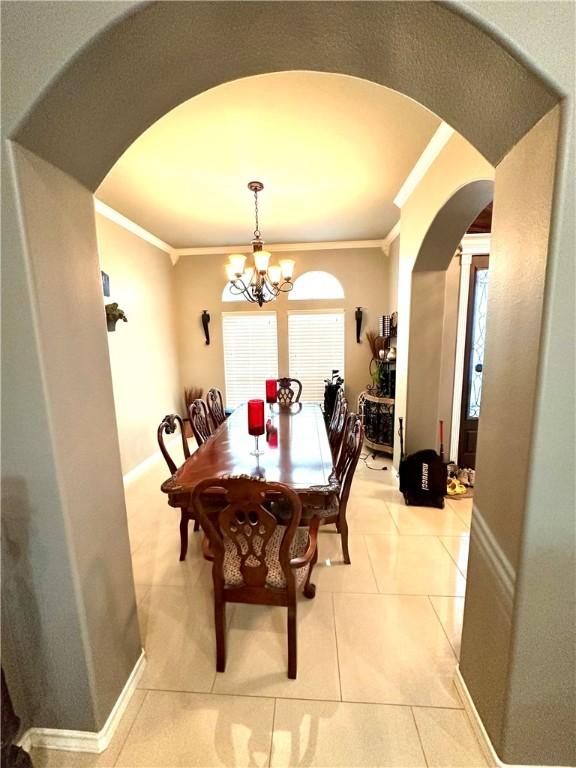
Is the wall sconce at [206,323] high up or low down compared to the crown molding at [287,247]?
down

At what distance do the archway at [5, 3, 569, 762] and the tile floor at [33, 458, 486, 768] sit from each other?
20 cm

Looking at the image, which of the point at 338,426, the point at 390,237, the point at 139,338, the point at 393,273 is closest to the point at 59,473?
the point at 338,426

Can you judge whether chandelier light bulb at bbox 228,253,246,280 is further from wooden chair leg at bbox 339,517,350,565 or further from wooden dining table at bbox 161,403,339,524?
wooden chair leg at bbox 339,517,350,565

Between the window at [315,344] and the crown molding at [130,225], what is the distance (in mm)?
2012

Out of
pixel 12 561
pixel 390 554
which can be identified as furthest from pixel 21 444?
pixel 390 554

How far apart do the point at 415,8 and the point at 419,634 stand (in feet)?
7.87

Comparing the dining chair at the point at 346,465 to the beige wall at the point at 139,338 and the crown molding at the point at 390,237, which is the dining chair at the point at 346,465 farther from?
the crown molding at the point at 390,237

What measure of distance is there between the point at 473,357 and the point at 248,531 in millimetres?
2921

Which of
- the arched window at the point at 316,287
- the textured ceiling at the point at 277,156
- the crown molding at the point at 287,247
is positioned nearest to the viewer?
the textured ceiling at the point at 277,156

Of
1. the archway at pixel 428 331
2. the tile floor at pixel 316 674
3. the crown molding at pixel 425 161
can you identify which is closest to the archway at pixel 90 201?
the tile floor at pixel 316 674

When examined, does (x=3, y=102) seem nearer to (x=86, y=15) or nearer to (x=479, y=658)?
(x=86, y=15)

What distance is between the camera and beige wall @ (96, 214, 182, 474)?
132 inches

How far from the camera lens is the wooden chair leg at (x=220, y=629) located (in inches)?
55.6

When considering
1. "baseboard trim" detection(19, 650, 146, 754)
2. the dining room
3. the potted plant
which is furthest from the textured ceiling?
"baseboard trim" detection(19, 650, 146, 754)
